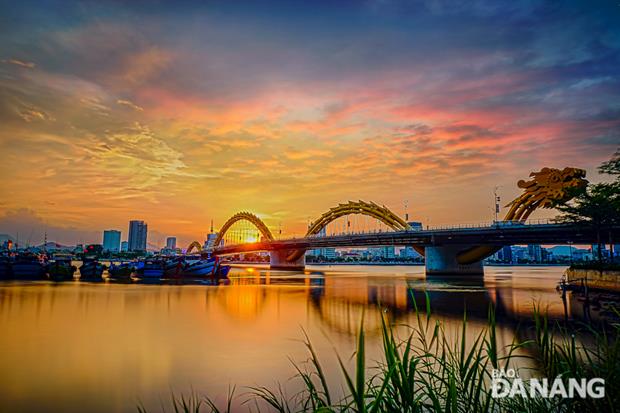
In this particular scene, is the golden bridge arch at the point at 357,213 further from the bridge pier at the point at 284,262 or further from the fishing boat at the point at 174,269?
the fishing boat at the point at 174,269

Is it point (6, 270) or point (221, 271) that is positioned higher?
point (6, 270)

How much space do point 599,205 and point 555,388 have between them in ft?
140

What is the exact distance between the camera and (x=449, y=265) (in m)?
77.6

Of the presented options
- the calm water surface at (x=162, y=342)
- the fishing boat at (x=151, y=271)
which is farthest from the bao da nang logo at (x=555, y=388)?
the fishing boat at (x=151, y=271)

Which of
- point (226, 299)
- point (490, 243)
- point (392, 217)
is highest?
point (392, 217)

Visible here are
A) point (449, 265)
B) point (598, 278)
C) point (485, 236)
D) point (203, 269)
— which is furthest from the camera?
point (203, 269)

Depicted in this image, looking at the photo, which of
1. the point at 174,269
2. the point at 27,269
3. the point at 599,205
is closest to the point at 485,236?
the point at 599,205

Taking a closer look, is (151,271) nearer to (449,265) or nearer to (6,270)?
(6,270)

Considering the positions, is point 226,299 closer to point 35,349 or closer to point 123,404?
point 35,349

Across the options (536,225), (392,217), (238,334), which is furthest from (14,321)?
(392,217)

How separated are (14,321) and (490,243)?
227ft

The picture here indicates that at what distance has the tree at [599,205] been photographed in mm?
32812

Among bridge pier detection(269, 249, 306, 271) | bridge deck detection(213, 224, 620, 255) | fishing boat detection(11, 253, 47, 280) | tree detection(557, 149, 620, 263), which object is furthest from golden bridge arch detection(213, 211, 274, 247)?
tree detection(557, 149, 620, 263)

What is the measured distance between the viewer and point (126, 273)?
76.1m
